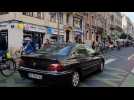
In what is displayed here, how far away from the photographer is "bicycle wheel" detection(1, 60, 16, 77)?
9527mm

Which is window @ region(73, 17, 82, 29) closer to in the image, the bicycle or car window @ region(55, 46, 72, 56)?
the bicycle

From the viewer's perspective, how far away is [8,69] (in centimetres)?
966

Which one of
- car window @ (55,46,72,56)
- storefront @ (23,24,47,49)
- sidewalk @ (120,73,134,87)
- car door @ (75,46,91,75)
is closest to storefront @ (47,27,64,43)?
storefront @ (23,24,47,49)

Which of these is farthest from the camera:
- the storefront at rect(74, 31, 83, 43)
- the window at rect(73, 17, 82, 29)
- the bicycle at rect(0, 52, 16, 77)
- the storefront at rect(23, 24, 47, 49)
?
the window at rect(73, 17, 82, 29)

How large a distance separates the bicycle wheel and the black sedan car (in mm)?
1752

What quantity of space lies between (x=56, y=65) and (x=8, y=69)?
310 cm

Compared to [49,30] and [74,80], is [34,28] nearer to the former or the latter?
[49,30]

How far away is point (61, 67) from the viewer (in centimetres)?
727

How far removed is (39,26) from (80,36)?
23.1 feet

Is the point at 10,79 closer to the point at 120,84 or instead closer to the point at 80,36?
the point at 120,84

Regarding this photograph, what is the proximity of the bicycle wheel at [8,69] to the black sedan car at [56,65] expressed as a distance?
5.75ft

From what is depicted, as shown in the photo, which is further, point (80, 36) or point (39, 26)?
point (80, 36)
